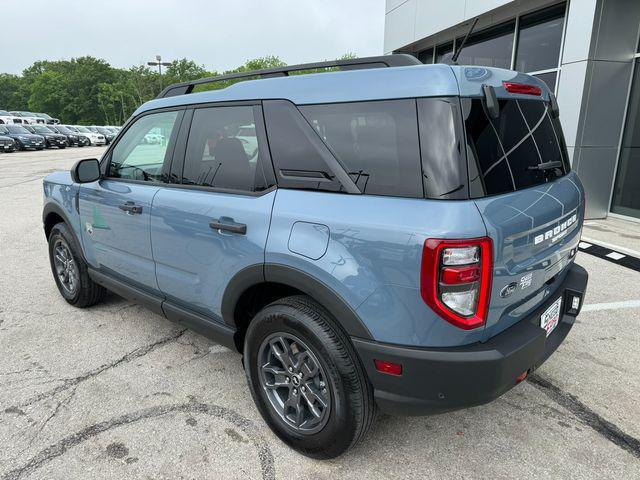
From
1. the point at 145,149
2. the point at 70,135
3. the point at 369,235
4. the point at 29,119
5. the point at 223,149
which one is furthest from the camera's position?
the point at 29,119

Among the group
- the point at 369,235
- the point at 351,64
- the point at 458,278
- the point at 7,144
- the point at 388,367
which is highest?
the point at 351,64

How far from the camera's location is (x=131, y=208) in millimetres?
3021

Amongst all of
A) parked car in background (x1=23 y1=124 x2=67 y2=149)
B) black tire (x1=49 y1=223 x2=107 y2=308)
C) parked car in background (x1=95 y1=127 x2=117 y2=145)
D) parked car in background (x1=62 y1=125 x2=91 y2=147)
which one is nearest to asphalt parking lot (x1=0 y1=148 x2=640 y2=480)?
black tire (x1=49 y1=223 x2=107 y2=308)

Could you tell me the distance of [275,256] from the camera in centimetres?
214

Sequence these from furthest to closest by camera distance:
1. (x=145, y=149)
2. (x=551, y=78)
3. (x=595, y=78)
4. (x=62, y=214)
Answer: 1. (x=551, y=78)
2. (x=595, y=78)
3. (x=62, y=214)
4. (x=145, y=149)

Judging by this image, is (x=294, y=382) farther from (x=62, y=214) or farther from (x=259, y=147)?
(x=62, y=214)

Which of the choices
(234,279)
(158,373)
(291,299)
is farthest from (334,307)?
(158,373)

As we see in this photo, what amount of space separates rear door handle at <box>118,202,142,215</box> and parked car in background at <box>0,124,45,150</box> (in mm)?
29468

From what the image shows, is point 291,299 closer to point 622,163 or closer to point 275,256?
point 275,256

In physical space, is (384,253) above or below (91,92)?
below

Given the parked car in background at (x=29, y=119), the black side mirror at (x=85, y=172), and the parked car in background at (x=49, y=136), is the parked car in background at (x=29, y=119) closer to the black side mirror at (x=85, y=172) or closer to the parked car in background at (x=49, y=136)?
the parked car in background at (x=49, y=136)

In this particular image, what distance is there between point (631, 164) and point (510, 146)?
7.38m

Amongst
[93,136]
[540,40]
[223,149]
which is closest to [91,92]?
[93,136]

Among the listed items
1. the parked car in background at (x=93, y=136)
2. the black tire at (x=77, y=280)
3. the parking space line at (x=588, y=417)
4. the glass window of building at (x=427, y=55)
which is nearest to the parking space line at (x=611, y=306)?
the parking space line at (x=588, y=417)
